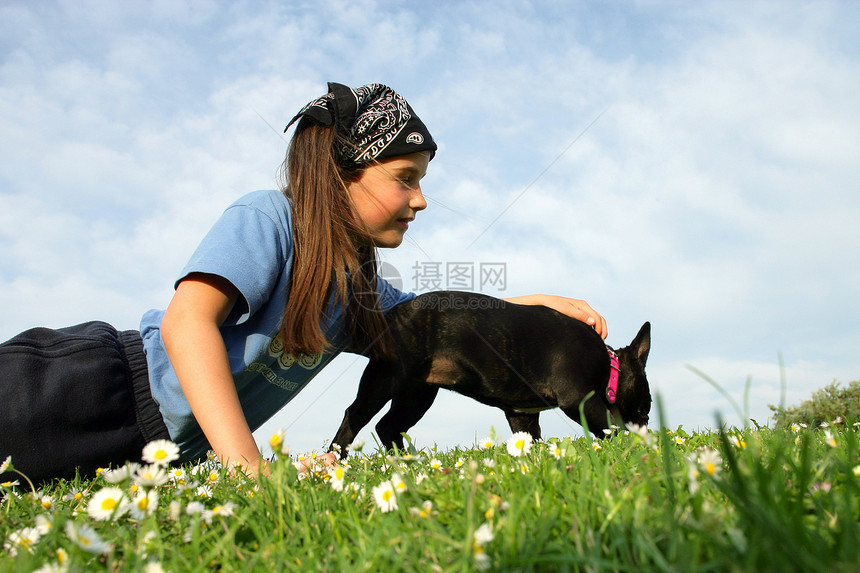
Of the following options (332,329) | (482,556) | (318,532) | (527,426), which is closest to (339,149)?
(332,329)

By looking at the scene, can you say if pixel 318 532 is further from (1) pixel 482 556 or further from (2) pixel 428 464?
(2) pixel 428 464

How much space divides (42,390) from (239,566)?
281 centimetres

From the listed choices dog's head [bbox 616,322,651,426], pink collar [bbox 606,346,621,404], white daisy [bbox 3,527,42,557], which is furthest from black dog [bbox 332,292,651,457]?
white daisy [bbox 3,527,42,557]

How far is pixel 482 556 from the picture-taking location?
39.7 inches

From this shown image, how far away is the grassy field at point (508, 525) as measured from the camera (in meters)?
0.99

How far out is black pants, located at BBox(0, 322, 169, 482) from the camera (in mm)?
3402

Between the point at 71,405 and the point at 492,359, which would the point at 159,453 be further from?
the point at 492,359

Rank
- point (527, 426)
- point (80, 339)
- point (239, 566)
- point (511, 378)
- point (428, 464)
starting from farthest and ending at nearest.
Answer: point (527, 426) < point (511, 378) < point (80, 339) < point (428, 464) < point (239, 566)

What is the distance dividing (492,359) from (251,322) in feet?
9.40

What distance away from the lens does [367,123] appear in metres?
3.68

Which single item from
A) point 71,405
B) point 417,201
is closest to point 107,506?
point 71,405

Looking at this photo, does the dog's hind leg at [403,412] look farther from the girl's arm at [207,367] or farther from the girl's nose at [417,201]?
the girl's arm at [207,367]

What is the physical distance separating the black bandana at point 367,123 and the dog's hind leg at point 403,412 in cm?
254

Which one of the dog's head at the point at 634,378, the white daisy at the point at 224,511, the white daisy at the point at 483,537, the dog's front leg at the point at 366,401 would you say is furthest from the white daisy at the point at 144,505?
the dog's head at the point at 634,378
